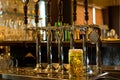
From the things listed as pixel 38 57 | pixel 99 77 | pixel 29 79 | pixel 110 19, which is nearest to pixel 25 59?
pixel 38 57

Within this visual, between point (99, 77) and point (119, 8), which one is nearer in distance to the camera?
point (99, 77)

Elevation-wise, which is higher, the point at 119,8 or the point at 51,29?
the point at 119,8

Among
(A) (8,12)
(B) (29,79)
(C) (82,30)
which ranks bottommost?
(B) (29,79)

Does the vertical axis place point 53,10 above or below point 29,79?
above

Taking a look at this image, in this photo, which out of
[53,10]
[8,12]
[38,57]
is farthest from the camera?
[53,10]

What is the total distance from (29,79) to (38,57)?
1.14 ft

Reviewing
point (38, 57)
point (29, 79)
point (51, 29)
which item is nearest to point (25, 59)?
point (38, 57)

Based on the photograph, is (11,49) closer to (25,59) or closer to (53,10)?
(25,59)

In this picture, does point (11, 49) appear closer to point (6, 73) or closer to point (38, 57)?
point (38, 57)

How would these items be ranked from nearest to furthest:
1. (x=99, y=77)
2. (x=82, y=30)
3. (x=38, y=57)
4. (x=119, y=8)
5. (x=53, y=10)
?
(x=99, y=77) → (x=82, y=30) → (x=38, y=57) → (x=53, y=10) → (x=119, y=8)

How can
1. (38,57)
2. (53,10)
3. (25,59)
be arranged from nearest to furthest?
(38,57), (25,59), (53,10)

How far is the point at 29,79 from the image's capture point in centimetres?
129

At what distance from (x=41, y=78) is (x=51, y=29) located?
1.20 feet

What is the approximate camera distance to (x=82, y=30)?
1.37 metres
